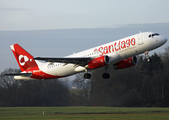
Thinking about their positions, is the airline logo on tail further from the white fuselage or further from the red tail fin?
the white fuselage

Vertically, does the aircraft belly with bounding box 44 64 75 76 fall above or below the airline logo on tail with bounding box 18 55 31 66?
below

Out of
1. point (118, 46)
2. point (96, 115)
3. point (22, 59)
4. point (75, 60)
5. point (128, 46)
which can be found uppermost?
point (22, 59)

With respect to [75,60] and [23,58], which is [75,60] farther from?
[23,58]

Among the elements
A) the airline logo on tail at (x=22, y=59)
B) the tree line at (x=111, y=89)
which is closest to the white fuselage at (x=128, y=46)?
the airline logo on tail at (x=22, y=59)

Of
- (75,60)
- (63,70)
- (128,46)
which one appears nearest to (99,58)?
(75,60)

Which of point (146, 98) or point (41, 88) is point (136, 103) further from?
point (41, 88)

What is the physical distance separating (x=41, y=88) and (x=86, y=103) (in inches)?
608

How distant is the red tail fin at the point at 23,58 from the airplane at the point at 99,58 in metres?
0.58

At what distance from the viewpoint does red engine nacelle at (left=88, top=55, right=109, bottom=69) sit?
38.5 metres

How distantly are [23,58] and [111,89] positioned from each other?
37.2 meters

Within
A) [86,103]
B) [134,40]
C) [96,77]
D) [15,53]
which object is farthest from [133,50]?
[86,103]

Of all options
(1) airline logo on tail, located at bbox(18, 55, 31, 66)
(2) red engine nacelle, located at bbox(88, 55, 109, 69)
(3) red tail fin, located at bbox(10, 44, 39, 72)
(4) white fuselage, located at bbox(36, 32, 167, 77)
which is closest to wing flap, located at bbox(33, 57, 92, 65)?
(2) red engine nacelle, located at bbox(88, 55, 109, 69)

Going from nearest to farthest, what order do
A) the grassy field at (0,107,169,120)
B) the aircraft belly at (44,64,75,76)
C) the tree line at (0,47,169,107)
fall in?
the grassy field at (0,107,169,120) < the aircraft belly at (44,64,75,76) < the tree line at (0,47,169,107)

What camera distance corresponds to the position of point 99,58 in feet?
128
